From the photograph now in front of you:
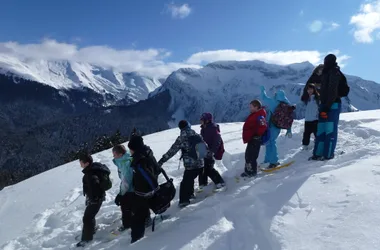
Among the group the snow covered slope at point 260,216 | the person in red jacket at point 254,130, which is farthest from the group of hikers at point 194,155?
the snow covered slope at point 260,216

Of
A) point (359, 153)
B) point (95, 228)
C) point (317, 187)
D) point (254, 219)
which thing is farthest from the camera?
point (359, 153)

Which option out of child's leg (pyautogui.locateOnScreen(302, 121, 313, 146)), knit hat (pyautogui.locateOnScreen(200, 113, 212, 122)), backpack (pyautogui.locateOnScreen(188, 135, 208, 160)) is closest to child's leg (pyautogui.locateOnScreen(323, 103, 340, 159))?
child's leg (pyautogui.locateOnScreen(302, 121, 313, 146))

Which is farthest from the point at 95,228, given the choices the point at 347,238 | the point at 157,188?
the point at 347,238

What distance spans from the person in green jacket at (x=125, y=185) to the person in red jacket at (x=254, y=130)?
9.38ft

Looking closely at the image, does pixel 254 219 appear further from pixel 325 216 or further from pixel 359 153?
pixel 359 153

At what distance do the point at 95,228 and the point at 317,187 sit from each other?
14.4ft

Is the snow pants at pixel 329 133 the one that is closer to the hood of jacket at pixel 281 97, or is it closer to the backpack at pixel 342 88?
the backpack at pixel 342 88

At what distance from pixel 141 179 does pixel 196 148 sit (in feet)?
5.07

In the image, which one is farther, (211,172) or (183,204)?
(211,172)

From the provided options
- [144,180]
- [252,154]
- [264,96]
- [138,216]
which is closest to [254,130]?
[252,154]

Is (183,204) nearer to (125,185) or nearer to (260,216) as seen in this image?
(125,185)

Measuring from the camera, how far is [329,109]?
25.4ft

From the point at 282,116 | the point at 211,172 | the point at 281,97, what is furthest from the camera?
the point at 281,97

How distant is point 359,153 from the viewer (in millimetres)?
7785
